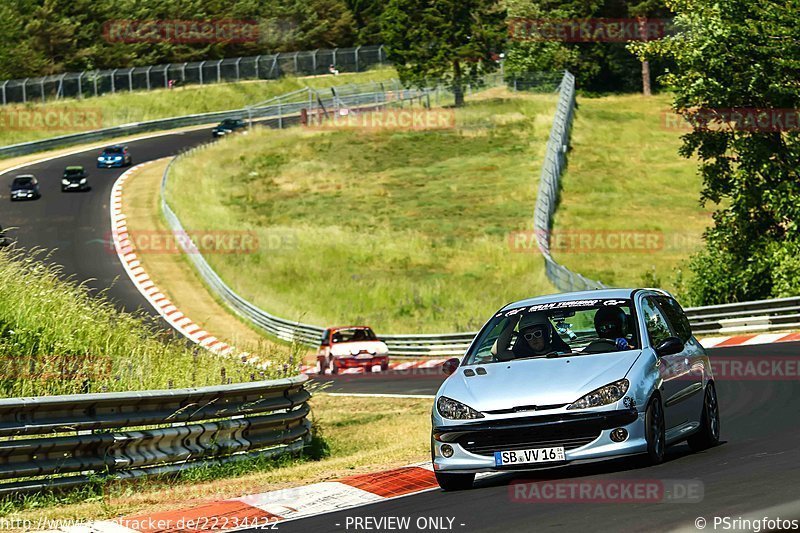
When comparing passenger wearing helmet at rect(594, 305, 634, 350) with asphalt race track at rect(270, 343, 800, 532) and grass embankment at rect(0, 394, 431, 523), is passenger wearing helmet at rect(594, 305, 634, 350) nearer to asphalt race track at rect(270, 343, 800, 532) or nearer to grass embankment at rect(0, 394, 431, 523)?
asphalt race track at rect(270, 343, 800, 532)

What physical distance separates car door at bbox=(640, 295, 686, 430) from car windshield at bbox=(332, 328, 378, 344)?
2109cm

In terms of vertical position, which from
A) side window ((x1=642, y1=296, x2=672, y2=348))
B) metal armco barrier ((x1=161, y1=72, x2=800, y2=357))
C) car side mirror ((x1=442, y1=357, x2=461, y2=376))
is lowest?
metal armco barrier ((x1=161, y1=72, x2=800, y2=357))

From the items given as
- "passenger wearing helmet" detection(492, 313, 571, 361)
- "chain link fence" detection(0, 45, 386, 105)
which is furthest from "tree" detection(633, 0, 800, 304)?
"chain link fence" detection(0, 45, 386, 105)

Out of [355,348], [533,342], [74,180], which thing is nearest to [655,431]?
[533,342]

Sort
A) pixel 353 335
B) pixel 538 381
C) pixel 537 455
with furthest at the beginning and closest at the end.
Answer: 1. pixel 353 335
2. pixel 538 381
3. pixel 537 455

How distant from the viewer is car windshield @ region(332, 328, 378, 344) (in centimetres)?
3234

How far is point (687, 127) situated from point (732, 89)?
5121 cm

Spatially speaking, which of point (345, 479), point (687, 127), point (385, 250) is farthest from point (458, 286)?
point (687, 127)

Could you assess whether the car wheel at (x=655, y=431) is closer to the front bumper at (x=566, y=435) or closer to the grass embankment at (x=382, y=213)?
the front bumper at (x=566, y=435)

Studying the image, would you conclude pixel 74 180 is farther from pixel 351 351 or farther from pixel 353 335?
pixel 351 351

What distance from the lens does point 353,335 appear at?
32.6 meters

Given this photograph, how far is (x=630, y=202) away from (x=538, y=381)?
49226 mm

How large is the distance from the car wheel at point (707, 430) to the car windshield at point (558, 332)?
1317 mm

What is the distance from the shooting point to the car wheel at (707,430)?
11.5 meters
